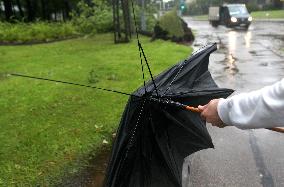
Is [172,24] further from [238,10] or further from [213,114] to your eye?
[213,114]

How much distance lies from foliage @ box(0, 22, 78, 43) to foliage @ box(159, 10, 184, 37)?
7.16 metres

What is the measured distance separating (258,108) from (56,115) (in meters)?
6.49

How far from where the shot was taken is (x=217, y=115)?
2863 mm

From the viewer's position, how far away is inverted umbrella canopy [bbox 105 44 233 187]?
3809 mm

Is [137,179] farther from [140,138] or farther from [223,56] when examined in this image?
[223,56]

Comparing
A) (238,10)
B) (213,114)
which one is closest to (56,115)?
(213,114)

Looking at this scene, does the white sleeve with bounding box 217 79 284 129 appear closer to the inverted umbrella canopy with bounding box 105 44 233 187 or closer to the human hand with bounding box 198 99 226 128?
the human hand with bounding box 198 99 226 128

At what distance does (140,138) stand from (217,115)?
1.19m

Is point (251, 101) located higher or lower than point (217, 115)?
higher

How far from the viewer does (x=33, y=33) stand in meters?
27.3

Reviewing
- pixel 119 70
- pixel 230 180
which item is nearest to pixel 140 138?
pixel 230 180

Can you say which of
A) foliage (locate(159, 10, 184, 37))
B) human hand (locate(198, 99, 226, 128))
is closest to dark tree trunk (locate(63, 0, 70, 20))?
foliage (locate(159, 10, 184, 37))

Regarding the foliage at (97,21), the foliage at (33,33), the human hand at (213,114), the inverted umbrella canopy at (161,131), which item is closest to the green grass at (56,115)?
the inverted umbrella canopy at (161,131)

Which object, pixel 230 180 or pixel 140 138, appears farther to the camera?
pixel 230 180
